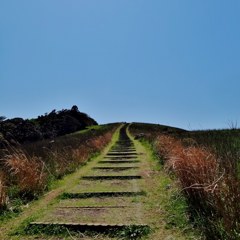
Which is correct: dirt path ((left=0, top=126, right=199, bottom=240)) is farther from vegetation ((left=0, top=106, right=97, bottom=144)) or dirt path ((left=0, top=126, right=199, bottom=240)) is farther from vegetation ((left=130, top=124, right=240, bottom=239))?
vegetation ((left=0, top=106, right=97, bottom=144))

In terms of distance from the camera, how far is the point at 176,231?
5004 millimetres

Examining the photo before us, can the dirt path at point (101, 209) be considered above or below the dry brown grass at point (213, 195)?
below

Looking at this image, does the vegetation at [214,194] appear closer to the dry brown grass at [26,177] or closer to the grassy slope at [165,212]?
the grassy slope at [165,212]

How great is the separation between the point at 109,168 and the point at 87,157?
2.91 meters

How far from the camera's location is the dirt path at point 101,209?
17.0ft

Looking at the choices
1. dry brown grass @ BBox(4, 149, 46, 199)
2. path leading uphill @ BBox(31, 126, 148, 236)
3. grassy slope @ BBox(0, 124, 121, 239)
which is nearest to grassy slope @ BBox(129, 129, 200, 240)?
path leading uphill @ BBox(31, 126, 148, 236)

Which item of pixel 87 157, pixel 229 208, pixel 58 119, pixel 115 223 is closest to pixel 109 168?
pixel 87 157

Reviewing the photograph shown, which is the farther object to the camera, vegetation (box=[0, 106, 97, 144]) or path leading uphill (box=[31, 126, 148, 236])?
vegetation (box=[0, 106, 97, 144])

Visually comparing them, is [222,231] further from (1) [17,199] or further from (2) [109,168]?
(2) [109,168]

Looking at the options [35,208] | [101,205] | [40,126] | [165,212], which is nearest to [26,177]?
[35,208]

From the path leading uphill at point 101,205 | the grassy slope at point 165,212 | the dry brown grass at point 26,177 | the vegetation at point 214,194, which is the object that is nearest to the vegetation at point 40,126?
the dry brown grass at point 26,177

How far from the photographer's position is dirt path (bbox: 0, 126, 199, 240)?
5188 millimetres

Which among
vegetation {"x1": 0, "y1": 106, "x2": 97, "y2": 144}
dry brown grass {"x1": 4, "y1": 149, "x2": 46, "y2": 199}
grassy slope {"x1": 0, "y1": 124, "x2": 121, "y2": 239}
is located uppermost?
vegetation {"x1": 0, "y1": 106, "x2": 97, "y2": 144}

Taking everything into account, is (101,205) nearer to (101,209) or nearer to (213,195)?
(101,209)
